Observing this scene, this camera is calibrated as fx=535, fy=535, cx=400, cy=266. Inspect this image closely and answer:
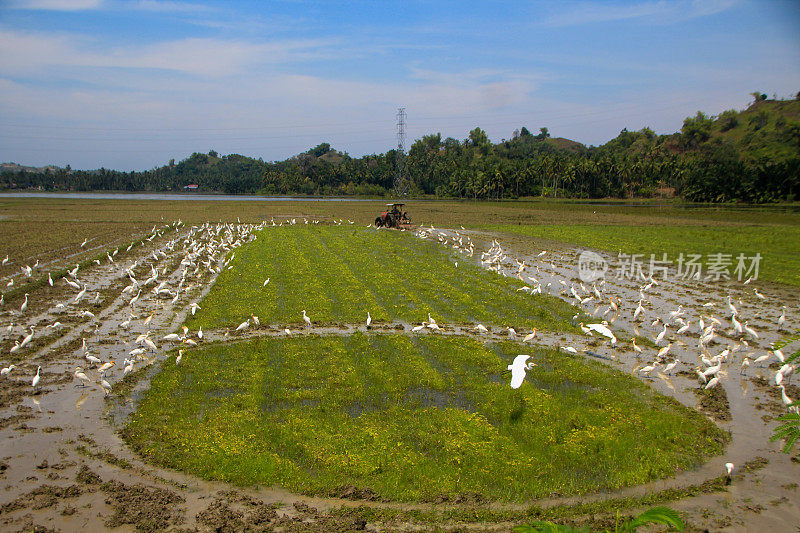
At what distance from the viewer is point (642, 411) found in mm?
8914

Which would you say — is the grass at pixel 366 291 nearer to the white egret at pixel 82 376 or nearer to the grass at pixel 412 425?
the grass at pixel 412 425

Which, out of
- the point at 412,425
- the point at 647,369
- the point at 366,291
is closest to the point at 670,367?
the point at 647,369

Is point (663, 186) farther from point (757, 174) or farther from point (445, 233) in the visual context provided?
point (445, 233)

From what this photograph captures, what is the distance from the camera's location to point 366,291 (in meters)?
17.5

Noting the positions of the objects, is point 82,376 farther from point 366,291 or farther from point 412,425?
point 366,291

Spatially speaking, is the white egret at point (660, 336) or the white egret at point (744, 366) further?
the white egret at point (660, 336)

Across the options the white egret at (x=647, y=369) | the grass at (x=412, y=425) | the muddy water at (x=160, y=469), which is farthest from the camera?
the white egret at (x=647, y=369)

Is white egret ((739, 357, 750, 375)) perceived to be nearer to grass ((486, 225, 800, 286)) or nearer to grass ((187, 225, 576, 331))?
grass ((187, 225, 576, 331))

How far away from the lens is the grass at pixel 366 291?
14578 millimetres

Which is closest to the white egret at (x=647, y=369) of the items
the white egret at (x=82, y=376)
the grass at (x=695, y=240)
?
the white egret at (x=82, y=376)

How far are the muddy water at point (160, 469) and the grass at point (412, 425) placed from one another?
287 millimetres

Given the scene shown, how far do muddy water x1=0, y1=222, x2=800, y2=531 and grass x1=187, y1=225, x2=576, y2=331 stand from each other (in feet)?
3.07

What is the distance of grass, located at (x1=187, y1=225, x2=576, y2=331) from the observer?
47.8 feet

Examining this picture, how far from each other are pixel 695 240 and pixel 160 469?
32.0 m
